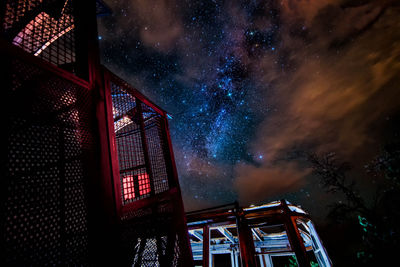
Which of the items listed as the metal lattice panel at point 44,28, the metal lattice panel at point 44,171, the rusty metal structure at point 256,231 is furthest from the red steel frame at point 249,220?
the metal lattice panel at point 44,28

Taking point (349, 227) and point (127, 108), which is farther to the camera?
point (349, 227)

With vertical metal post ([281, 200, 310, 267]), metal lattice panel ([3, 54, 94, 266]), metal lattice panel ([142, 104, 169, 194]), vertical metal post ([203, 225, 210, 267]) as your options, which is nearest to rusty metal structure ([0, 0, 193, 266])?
metal lattice panel ([3, 54, 94, 266])

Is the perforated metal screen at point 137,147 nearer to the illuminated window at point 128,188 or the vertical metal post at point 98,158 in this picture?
the illuminated window at point 128,188

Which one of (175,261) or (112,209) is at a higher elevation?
(112,209)

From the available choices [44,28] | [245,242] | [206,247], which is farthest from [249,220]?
[44,28]

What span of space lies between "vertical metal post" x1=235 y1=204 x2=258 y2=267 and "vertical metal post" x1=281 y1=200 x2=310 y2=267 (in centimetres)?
148

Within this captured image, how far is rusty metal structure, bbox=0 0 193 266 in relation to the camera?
3.90ft

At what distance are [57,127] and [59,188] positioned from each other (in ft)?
1.86

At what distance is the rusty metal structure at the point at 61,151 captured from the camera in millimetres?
1188

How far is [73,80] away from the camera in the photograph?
5.65 ft

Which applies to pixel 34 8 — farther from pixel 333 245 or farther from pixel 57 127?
pixel 333 245

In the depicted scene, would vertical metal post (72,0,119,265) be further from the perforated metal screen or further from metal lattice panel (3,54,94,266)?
the perforated metal screen

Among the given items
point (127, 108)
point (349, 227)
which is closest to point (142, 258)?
point (127, 108)

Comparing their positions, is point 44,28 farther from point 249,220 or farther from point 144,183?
point 249,220
